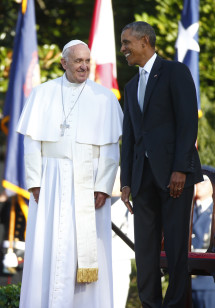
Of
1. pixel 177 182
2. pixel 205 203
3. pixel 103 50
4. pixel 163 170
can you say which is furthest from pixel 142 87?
pixel 103 50

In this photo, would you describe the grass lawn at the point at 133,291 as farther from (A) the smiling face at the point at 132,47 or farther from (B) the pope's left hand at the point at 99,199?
(A) the smiling face at the point at 132,47

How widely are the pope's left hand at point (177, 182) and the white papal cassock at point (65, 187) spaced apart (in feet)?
2.53

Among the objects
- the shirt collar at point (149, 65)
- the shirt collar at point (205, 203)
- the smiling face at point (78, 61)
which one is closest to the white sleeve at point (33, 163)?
the smiling face at point (78, 61)

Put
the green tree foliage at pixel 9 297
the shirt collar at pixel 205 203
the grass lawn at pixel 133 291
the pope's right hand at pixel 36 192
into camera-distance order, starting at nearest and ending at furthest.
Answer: the pope's right hand at pixel 36 192 < the green tree foliage at pixel 9 297 < the shirt collar at pixel 205 203 < the grass lawn at pixel 133 291

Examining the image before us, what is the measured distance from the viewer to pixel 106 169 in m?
5.06

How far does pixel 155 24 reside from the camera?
9.80m

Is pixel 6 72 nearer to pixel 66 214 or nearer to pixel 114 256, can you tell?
pixel 114 256

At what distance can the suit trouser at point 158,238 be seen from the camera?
173 inches

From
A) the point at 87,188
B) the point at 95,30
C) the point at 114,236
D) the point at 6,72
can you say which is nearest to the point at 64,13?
the point at 6,72

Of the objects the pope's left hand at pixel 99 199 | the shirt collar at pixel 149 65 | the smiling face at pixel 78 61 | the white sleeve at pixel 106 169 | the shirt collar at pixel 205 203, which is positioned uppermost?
the smiling face at pixel 78 61

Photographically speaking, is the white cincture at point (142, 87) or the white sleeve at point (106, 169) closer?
the white cincture at point (142, 87)

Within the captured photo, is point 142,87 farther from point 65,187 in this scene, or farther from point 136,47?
point 65,187

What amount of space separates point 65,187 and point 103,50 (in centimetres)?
352

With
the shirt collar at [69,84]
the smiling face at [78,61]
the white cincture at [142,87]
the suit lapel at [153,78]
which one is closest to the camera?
the suit lapel at [153,78]
